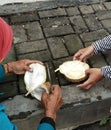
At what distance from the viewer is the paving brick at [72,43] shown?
11.2ft

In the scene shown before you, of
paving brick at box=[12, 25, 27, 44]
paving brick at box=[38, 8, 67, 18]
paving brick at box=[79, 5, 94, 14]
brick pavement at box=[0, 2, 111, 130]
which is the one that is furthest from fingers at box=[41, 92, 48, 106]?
paving brick at box=[79, 5, 94, 14]

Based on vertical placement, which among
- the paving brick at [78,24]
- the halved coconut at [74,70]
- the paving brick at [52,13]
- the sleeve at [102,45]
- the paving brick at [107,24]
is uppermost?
the sleeve at [102,45]

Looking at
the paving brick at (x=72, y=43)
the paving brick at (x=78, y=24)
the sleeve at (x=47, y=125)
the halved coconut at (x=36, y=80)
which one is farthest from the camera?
the paving brick at (x=78, y=24)

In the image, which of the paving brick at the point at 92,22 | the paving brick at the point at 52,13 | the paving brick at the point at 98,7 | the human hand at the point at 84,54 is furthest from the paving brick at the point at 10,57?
the paving brick at the point at 98,7

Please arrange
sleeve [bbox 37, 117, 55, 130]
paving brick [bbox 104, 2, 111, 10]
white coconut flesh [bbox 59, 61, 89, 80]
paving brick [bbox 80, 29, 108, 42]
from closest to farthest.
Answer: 1. sleeve [bbox 37, 117, 55, 130]
2. white coconut flesh [bbox 59, 61, 89, 80]
3. paving brick [bbox 80, 29, 108, 42]
4. paving brick [bbox 104, 2, 111, 10]

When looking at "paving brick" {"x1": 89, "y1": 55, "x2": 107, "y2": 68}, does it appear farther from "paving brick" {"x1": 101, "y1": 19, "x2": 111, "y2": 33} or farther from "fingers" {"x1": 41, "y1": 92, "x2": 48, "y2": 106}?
"fingers" {"x1": 41, "y1": 92, "x2": 48, "y2": 106}

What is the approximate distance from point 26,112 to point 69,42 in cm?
115

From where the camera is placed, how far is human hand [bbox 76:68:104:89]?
2775 mm

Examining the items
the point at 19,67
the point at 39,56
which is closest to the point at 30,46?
the point at 39,56

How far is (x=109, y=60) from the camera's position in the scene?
3.28 metres

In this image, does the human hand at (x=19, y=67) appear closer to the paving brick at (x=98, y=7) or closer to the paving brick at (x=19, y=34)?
the paving brick at (x=19, y=34)

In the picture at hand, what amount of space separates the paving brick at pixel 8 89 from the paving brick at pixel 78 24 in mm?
1201

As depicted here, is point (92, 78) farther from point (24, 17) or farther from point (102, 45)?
point (24, 17)

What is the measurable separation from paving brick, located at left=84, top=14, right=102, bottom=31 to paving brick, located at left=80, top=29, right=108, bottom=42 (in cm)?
9
